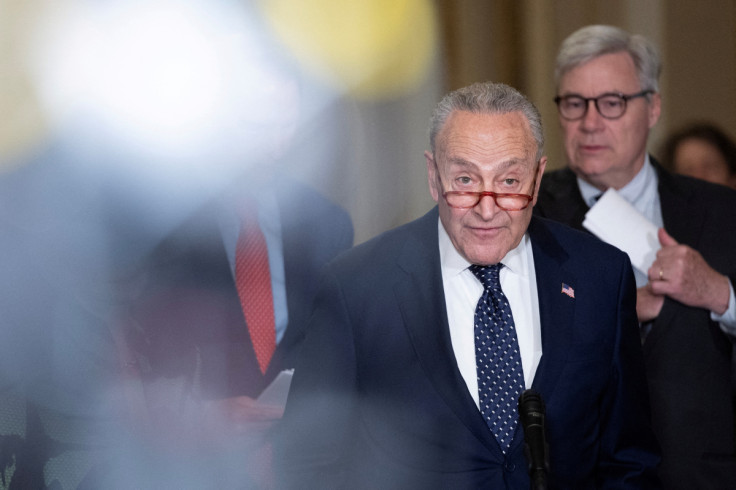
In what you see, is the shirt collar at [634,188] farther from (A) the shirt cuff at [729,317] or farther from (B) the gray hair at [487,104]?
(B) the gray hair at [487,104]

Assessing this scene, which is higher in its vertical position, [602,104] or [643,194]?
[602,104]

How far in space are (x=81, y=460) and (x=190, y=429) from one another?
260mm

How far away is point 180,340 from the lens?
2.05 m

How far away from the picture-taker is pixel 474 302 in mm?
1537

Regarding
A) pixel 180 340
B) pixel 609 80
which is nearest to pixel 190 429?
pixel 180 340

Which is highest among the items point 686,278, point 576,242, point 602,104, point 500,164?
point 500,164

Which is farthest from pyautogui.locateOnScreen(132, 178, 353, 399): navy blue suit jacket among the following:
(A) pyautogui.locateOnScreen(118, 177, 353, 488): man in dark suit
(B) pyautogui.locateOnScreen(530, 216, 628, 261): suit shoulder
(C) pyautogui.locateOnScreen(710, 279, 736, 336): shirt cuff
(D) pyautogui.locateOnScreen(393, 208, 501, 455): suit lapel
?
(C) pyautogui.locateOnScreen(710, 279, 736, 336): shirt cuff

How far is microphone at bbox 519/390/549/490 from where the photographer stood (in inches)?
40.2

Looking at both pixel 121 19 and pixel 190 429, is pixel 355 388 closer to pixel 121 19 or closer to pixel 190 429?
pixel 190 429

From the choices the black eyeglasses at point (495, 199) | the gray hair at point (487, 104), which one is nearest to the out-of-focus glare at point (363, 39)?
the gray hair at point (487, 104)

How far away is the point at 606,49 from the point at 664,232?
0.50 m

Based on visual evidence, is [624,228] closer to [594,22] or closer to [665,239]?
[665,239]

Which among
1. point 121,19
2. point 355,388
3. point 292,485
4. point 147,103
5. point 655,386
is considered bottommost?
point 655,386

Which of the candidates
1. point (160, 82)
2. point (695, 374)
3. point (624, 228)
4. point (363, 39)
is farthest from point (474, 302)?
point (363, 39)
